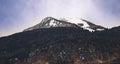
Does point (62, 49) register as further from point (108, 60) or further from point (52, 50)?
point (108, 60)

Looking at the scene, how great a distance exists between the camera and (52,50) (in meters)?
195

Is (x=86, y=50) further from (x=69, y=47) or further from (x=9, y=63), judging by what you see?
(x=9, y=63)

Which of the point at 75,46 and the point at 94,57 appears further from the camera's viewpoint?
the point at 75,46

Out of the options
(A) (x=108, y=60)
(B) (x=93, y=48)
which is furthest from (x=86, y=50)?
(A) (x=108, y=60)

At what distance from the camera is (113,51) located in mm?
189000

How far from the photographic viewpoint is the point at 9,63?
196625 mm

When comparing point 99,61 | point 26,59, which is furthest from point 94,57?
A: point 26,59

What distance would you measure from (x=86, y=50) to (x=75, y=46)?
9.68m

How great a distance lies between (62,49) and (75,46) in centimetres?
927

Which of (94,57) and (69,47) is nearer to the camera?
(94,57)

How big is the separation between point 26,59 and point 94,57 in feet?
127

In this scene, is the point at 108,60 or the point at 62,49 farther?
the point at 62,49

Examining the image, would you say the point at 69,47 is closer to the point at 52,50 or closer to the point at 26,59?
the point at 52,50

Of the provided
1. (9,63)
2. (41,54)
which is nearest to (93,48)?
(41,54)
